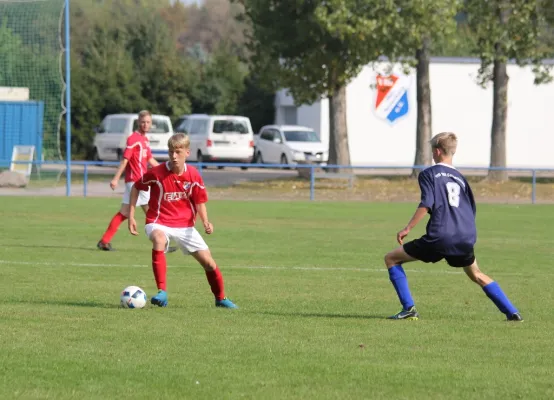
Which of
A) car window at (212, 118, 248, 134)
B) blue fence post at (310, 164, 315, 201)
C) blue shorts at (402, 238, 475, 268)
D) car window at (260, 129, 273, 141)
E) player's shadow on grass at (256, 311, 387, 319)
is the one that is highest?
car window at (212, 118, 248, 134)

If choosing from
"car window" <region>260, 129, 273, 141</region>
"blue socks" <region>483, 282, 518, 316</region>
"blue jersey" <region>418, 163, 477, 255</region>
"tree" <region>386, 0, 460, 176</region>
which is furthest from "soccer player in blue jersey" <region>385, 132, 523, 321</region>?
"car window" <region>260, 129, 273, 141</region>

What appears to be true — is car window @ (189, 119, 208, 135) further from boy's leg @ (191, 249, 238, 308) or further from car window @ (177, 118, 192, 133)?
boy's leg @ (191, 249, 238, 308)

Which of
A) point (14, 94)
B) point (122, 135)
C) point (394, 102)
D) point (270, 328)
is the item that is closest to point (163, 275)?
point (270, 328)

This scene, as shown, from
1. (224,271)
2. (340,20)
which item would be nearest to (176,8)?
(340,20)

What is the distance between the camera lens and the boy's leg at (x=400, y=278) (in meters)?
9.41

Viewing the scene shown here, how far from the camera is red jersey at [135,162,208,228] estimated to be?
10.1 m

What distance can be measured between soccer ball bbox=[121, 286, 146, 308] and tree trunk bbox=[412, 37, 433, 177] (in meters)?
26.5

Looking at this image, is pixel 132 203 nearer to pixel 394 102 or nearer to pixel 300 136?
pixel 300 136

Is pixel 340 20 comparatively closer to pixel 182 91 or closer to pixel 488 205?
pixel 488 205

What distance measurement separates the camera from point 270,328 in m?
8.97

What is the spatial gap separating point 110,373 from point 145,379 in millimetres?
303

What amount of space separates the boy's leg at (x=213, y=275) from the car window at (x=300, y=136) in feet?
111

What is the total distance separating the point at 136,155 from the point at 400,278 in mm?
7458

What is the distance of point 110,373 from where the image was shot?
6.96 meters
